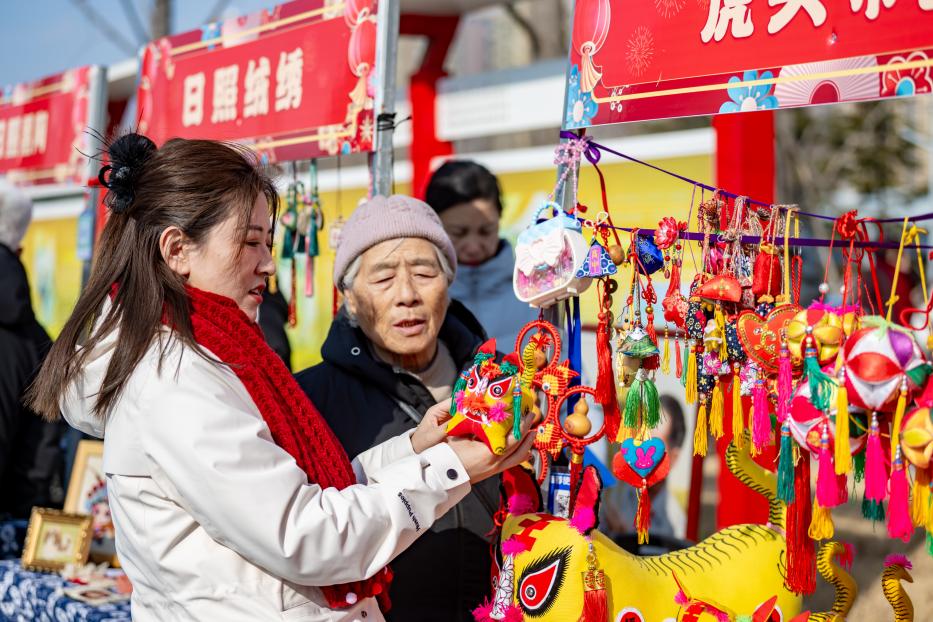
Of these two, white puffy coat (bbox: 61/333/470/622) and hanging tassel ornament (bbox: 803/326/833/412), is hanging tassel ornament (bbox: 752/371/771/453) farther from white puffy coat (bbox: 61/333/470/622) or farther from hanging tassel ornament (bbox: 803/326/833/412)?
white puffy coat (bbox: 61/333/470/622)

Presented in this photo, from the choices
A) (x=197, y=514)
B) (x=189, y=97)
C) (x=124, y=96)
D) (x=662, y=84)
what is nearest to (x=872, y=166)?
(x=124, y=96)

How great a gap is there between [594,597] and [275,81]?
2.04 meters

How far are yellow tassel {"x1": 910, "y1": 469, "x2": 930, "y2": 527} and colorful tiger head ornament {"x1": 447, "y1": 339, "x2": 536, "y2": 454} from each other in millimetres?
603

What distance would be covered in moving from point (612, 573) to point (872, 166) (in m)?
11.9

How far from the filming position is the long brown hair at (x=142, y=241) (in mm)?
1466

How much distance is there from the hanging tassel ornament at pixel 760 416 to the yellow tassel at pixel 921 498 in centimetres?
27

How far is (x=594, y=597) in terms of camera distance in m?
1.59

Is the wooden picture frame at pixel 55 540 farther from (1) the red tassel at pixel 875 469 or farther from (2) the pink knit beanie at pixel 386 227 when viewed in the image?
(1) the red tassel at pixel 875 469

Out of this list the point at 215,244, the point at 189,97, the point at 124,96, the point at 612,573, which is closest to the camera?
the point at 215,244

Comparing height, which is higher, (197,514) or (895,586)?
(197,514)

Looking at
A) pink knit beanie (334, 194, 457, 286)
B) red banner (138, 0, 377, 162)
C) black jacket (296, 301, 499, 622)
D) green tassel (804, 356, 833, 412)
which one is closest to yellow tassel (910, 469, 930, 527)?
green tassel (804, 356, 833, 412)

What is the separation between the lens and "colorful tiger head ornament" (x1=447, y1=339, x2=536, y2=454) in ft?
5.12

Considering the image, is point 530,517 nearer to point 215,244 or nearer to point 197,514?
point 197,514

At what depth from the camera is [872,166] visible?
1216 cm
